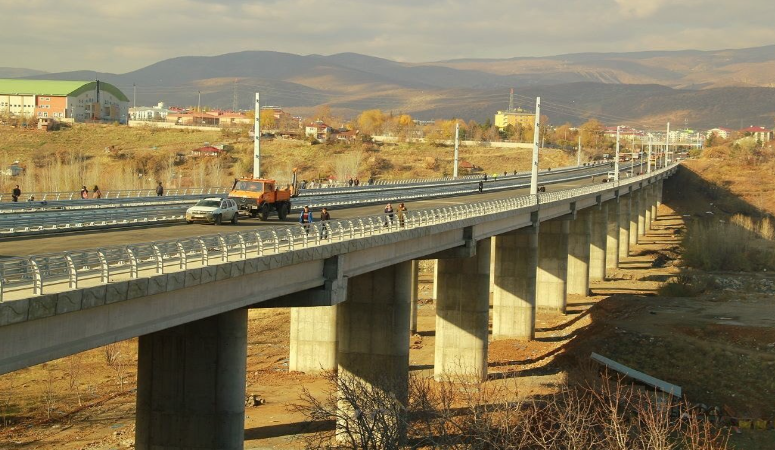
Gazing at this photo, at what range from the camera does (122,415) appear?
44.0 meters

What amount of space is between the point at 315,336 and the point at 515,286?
56.8 ft

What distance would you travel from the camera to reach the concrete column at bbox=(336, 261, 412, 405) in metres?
40.4

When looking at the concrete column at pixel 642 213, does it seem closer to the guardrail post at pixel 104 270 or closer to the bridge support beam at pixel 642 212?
the bridge support beam at pixel 642 212

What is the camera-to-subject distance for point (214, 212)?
136 feet

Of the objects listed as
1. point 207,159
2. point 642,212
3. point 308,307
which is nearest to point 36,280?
point 308,307

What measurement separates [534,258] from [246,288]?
4025 centimetres

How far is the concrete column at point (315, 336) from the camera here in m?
52.6

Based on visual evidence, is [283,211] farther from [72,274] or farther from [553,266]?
[553,266]

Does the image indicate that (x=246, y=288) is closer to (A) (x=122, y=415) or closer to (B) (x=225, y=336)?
(B) (x=225, y=336)

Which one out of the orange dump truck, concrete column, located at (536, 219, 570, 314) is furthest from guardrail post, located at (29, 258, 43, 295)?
concrete column, located at (536, 219, 570, 314)

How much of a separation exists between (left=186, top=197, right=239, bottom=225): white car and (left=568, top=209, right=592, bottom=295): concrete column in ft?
154

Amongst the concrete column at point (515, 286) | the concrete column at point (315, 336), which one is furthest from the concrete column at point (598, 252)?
the concrete column at point (315, 336)

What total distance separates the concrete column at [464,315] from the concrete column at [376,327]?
1180 centimetres

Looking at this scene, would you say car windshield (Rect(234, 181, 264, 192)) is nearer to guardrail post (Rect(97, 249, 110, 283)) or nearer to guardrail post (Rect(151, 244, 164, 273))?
guardrail post (Rect(151, 244, 164, 273))
